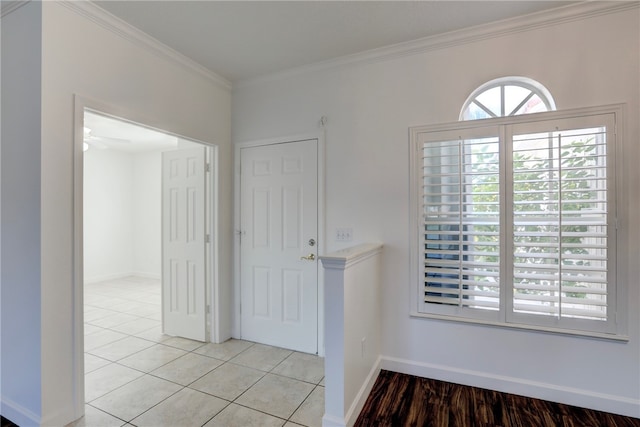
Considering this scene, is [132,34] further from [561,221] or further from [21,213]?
[561,221]

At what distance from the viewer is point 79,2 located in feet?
6.33

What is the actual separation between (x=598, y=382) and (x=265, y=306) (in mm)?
2688

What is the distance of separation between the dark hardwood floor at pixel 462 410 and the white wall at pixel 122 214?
508 centimetres

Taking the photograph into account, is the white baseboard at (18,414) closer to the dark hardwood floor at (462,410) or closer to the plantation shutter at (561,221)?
the dark hardwood floor at (462,410)

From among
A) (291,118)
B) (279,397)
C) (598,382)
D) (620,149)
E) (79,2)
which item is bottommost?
(279,397)

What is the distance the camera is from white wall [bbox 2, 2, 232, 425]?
1.80 metres

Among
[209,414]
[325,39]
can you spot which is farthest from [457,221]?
[209,414]

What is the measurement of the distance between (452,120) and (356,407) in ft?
7.28

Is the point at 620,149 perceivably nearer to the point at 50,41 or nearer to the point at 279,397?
the point at 279,397

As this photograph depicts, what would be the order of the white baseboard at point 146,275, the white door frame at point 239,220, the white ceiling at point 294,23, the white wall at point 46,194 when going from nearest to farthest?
the white wall at point 46,194 → the white ceiling at point 294,23 → the white door frame at point 239,220 → the white baseboard at point 146,275

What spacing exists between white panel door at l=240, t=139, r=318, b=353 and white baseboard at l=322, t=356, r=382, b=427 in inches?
27.7

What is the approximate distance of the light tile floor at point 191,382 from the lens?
197cm

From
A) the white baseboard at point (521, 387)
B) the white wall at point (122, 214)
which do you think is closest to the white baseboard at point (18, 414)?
the white baseboard at point (521, 387)

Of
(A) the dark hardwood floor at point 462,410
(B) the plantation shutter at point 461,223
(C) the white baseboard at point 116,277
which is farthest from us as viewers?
(C) the white baseboard at point 116,277
